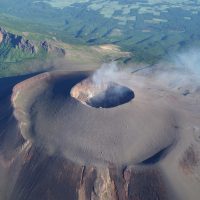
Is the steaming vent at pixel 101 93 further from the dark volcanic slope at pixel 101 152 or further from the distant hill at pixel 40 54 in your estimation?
the distant hill at pixel 40 54

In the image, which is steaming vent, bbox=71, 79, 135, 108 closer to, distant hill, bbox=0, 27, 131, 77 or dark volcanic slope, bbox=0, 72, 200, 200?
dark volcanic slope, bbox=0, 72, 200, 200

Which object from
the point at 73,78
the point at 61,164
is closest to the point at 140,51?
the point at 73,78

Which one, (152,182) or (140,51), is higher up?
(152,182)

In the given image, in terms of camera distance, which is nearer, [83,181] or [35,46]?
[83,181]

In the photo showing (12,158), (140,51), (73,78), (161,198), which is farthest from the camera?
(140,51)

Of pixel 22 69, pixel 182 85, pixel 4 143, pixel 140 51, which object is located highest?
pixel 4 143

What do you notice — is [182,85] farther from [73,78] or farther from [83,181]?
[83,181]

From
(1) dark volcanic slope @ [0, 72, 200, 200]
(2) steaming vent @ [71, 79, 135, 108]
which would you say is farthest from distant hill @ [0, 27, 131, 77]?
(1) dark volcanic slope @ [0, 72, 200, 200]

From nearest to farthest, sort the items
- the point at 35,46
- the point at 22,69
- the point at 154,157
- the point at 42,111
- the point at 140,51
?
1. the point at 154,157
2. the point at 42,111
3. the point at 22,69
4. the point at 35,46
5. the point at 140,51
